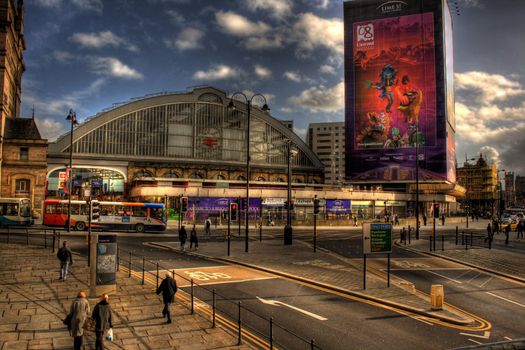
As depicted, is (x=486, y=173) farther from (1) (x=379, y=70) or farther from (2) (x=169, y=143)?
(2) (x=169, y=143)

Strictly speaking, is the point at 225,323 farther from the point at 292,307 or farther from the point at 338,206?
the point at 338,206

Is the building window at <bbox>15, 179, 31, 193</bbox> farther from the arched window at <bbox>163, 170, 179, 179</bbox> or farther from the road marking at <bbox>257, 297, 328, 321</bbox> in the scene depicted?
the road marking at <bbox>257, 297, 328, 321</bbox>

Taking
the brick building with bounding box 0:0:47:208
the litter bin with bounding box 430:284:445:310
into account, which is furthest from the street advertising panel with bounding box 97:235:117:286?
the brick building with bounding box 0:0:47:208

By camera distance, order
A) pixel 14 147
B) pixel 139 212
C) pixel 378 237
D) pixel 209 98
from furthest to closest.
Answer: pixel 209 98, pixel 14 147, pixel 139 212, pixel 378 237

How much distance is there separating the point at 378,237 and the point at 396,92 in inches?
3323

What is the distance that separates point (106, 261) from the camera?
15820mm

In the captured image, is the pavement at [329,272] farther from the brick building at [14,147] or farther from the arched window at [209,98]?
the arched window at [209,98]

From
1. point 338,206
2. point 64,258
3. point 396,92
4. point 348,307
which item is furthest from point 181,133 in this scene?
point 348,307

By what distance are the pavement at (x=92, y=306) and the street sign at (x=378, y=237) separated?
845 centimetres

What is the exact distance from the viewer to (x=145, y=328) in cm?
1225

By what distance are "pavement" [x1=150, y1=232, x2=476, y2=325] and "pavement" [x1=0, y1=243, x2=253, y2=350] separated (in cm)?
698

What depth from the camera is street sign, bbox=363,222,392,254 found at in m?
18.8

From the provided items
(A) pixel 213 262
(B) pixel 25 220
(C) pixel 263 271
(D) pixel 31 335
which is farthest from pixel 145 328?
(B) pixel 25 220

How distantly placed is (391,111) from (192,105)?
4495 cm
